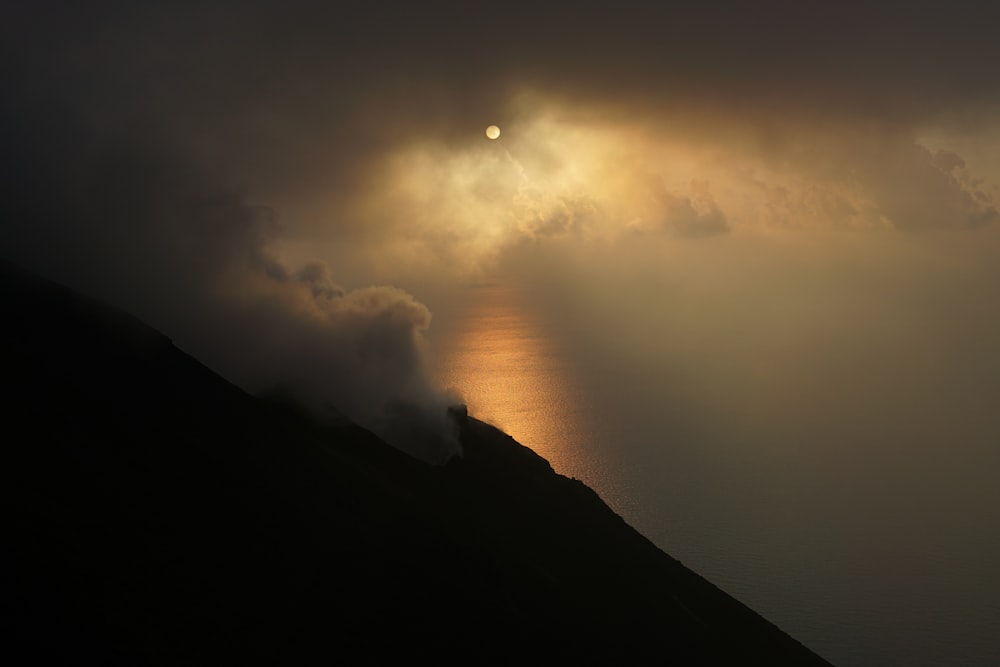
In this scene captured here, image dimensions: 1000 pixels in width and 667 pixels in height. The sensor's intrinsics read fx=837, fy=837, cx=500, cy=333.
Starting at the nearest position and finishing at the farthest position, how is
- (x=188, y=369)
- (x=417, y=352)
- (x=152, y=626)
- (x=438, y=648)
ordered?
(x=152, y=626)
(x=438, y=648)
(x=188, y=369)
(x=417, y=352)

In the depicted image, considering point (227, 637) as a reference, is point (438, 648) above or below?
above

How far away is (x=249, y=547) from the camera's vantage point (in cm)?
6606

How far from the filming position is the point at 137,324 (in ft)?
288

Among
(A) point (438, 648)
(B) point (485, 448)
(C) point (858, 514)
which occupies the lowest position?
(A) point (438, 648)

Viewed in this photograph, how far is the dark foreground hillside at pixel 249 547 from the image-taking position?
5550cm

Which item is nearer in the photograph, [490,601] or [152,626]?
[152,626]

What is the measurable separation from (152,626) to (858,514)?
590 ft

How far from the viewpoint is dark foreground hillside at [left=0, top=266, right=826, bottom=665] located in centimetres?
5550

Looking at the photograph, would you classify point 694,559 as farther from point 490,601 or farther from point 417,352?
point 490,601

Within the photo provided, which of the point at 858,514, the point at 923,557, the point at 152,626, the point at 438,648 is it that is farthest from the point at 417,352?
the point at 858,514

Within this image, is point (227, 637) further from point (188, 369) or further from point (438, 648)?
point (188, 369)

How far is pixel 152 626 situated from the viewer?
53.8 m

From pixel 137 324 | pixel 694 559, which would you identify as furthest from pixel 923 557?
pixel 137 324

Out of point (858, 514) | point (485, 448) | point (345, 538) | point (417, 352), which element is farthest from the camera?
point (858, 514)
